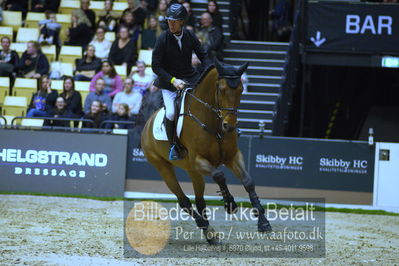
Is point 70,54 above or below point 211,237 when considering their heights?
above

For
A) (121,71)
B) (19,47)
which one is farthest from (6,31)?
(121,71)

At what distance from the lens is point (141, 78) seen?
17625 mm

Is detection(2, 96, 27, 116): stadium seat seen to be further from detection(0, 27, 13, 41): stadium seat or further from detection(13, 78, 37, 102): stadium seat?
detection(0, 27, 13, 41): stadium seat

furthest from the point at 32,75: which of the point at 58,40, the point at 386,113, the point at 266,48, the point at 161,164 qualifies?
the point at 386,113

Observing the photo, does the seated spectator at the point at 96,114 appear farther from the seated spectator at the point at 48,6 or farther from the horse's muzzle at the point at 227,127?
the horse's muzzle at the point at 227,127

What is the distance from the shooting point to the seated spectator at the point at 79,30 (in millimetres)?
19594

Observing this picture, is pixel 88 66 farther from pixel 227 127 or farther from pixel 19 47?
pixel 227 127

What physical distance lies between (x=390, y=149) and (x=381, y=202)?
1162 mm

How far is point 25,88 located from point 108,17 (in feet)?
10.3

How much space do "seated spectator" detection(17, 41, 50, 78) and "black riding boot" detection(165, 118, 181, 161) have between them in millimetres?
8999

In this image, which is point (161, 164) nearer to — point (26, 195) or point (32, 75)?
point (26, 195)

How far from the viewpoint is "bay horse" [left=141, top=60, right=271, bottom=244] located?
927 cm

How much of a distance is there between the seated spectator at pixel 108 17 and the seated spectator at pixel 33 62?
1953 millimetres

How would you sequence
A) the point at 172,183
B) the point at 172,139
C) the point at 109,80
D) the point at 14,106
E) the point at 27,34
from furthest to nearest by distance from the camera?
1. the point at 27,34
2. the point at 14,106
3. the point at 109,80
4. the point at 172,183
5. the point at 172,139
